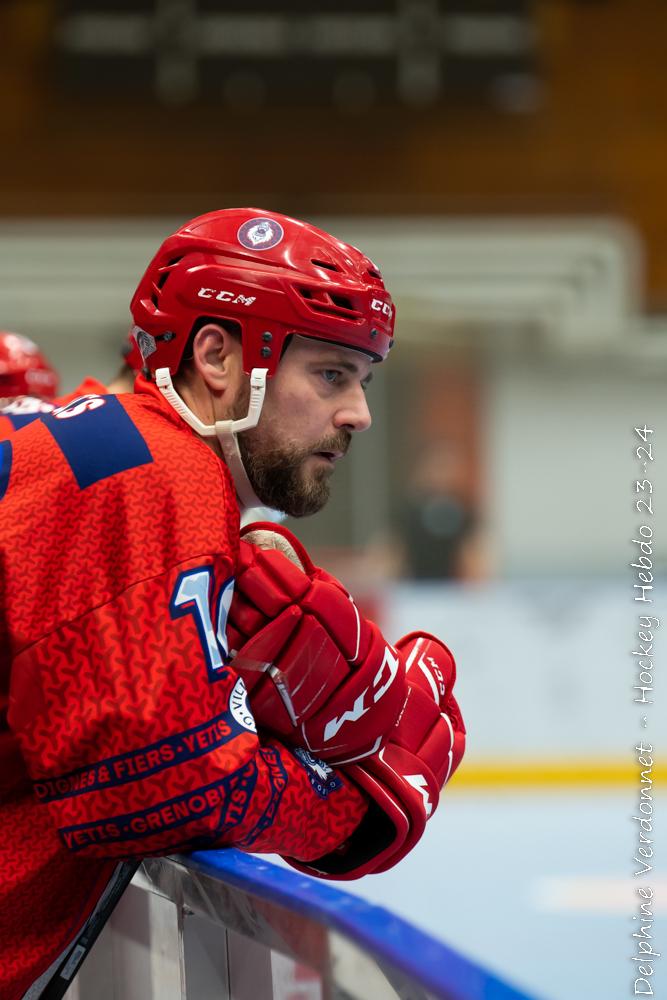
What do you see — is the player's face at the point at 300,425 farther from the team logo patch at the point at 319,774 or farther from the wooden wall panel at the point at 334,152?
the wooden wall panel at the point at 334,152

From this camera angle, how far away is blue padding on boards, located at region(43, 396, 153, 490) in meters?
1.10

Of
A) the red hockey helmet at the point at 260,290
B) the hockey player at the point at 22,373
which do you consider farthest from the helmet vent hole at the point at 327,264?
the hockey player at the point at 22,373

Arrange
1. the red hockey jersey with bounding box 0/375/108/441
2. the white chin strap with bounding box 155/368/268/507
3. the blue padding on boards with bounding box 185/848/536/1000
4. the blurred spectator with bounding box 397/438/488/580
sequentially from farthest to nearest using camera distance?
the blurred spectator with bounding box 397/438/488/580 < the red hockey jersey with bounding box 0/375/108/441 < the white chin strap with bounding box 155/368/268/507 < the blue padding on boards with bounding box 185/848/536/1000

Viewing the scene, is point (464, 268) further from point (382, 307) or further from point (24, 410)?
point (382, 307)

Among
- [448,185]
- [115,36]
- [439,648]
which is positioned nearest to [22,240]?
[115,36]

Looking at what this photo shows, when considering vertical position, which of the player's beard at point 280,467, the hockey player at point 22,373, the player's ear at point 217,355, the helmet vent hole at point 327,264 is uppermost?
the helmet vent hole at point 327,264

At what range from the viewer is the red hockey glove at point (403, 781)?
1.20m

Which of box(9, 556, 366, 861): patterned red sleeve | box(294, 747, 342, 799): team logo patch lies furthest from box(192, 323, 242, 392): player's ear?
box(294, 747, 342, 799): team logo patch

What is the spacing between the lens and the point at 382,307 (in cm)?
133

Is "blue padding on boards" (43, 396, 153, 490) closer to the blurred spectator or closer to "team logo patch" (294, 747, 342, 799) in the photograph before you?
"team logo patch" (294, 747, 342, 799)

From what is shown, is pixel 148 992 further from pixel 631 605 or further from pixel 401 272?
pixel 401 272

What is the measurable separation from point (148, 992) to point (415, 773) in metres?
0.35

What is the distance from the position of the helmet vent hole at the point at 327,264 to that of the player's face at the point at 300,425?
0.24 ft

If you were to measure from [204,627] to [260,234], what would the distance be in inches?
17.9
